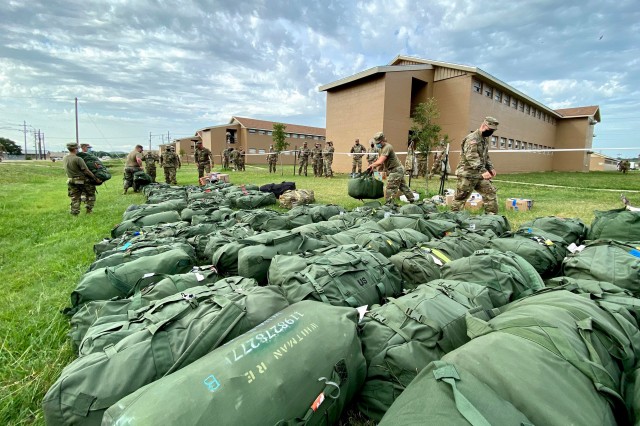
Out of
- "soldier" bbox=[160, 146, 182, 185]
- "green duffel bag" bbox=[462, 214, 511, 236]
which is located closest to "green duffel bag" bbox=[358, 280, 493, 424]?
"green duffel bag" bbox=[462, 214, 511, 236]

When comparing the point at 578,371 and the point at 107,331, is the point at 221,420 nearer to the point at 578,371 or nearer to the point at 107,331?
the point at 107,331

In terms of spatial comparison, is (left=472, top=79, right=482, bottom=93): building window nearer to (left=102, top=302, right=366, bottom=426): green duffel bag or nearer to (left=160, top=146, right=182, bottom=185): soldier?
(left=160, top=146, right=182, bottom=185): soldier

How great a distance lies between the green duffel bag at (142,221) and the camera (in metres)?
5.24

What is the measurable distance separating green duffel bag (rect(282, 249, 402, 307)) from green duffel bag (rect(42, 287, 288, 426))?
329mm

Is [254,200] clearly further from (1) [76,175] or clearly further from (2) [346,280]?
(2) [346,280]

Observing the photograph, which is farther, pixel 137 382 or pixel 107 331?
pixel 107 331

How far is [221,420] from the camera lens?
1230 mm

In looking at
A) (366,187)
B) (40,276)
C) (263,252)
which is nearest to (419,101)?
(366,187)

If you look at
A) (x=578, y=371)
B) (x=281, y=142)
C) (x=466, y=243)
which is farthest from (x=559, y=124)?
(x=578, y=371)

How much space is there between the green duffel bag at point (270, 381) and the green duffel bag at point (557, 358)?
1.74 feet

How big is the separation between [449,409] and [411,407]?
0.44 ft

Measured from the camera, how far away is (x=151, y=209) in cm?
634

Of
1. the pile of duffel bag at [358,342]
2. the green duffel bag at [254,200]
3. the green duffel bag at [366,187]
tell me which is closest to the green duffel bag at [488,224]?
the pile of duffel bag at [358,342]

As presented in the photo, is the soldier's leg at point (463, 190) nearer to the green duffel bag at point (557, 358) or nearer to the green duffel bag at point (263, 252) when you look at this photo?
the green duffel bag at point (263, 252)
